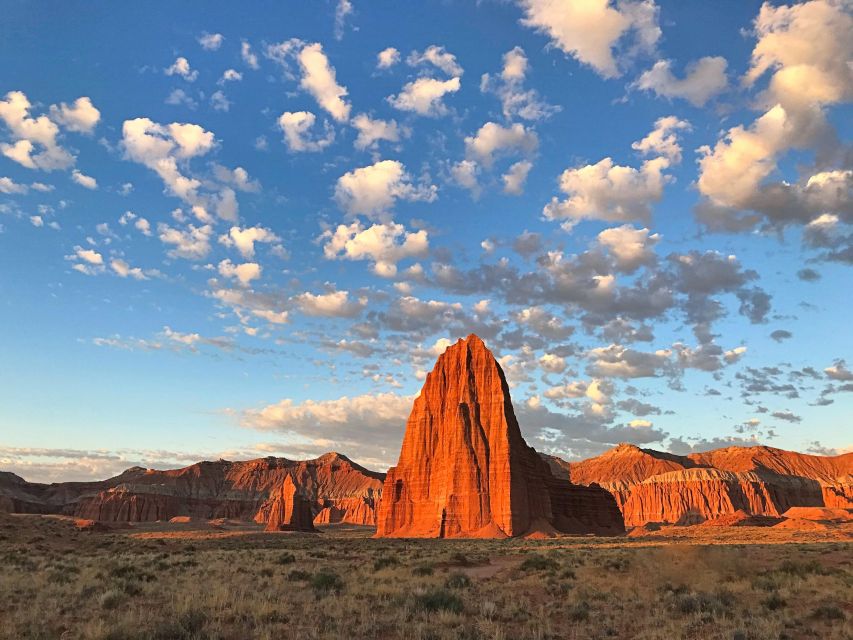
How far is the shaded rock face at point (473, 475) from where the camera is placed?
7538 cm

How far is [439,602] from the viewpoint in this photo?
606 inches

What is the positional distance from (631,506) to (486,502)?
138 metres

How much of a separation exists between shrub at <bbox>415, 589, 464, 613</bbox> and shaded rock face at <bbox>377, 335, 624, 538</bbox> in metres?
57.2

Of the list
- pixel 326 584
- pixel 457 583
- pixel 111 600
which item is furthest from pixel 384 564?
pixel 111 600

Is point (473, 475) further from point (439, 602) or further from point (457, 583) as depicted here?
point (439, 602)

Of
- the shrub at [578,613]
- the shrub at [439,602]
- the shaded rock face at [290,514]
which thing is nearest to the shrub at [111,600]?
the shrub at [439,602]

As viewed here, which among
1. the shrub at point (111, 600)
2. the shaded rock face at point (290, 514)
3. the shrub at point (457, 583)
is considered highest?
the shrub at point (111, 600)

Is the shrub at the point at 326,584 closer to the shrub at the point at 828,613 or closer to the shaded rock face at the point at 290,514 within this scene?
the shrub at the point at 828,613

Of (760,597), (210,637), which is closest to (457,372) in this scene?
(760,597)

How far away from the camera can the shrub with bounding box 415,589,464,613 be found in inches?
582

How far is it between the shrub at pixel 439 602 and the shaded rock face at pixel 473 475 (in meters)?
57.2

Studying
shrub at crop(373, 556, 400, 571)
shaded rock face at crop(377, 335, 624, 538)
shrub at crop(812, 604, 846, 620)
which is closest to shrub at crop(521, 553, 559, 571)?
shrub at crop(373, 556, 400, 571)

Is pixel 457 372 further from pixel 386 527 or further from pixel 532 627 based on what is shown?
pixel 532 627

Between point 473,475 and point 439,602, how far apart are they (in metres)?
64.7
